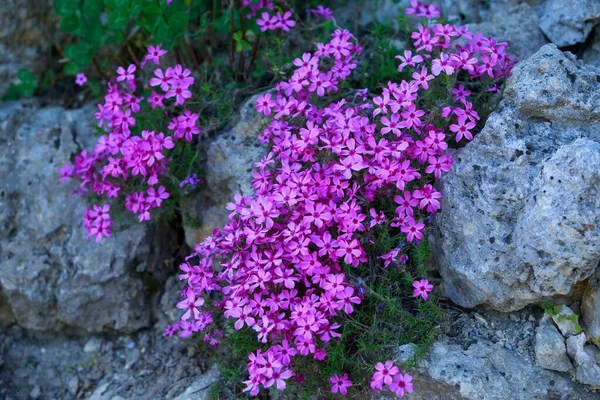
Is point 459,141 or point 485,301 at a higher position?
point 459,141

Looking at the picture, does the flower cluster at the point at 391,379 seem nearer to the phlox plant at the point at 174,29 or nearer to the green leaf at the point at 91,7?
the phlox plant at the point at 174,29

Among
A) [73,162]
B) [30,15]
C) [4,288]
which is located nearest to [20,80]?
[30,15]

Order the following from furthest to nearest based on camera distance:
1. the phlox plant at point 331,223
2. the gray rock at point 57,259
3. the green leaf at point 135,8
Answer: the gray rock at point 57,259
the green leaf at point 135,8
the phlox plant at point 331,223

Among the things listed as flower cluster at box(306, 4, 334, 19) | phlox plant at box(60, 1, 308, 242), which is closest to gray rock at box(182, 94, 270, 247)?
phlox plant at box(60, 1, 308, 242)

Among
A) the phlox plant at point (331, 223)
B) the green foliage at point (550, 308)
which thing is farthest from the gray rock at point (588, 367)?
the phlox plant at point (331, 223)

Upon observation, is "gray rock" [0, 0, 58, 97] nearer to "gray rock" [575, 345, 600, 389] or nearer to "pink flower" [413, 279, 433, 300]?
"pink flower" [413, 279, 433, 300]

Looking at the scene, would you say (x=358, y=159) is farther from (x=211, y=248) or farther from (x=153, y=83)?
(x=153, y=83)

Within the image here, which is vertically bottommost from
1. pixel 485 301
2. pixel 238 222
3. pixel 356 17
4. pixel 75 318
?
pixel 75 318
